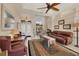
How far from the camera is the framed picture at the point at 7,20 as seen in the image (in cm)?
297

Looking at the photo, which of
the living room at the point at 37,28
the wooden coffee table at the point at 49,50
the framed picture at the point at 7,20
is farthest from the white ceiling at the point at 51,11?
the wooden coffee table at the point at 49,50

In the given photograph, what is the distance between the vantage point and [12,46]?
296 cm

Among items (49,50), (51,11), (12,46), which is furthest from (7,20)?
(49,50)

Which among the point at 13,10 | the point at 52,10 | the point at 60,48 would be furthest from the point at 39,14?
the point at 60,48

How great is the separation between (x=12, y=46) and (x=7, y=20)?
49cm

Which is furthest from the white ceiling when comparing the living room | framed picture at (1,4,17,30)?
framed picture at (1,4,17,30)

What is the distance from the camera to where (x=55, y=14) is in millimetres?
2998

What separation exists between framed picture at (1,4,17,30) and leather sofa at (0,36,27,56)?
0.67ft

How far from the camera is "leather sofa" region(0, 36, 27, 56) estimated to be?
9.65 feet

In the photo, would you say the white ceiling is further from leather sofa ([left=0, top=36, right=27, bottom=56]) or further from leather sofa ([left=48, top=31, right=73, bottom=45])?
leather sofa ([left=0, top=36, right=27, bottom=56])

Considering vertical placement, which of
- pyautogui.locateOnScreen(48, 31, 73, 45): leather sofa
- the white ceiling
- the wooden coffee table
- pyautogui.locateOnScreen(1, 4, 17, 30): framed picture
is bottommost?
the wooden coffee table

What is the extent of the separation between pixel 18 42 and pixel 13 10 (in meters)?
0.60

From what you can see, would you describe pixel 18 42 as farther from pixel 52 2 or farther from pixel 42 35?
pixel 52 2

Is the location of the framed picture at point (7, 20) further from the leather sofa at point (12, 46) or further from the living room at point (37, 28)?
the leather sofa at point (12, 46)
